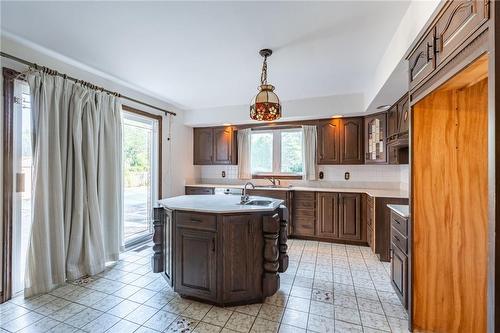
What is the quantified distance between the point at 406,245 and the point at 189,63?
283 cm

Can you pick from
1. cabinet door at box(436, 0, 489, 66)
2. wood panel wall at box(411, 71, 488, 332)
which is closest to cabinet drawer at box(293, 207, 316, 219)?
wood panel wall at box(411, 71, 488, 332)

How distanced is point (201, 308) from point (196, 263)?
1.27 feet

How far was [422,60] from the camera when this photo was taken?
1.59m

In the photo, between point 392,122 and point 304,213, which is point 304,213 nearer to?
point 304,213

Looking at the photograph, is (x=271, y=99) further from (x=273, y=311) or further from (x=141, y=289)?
(x=141, y=289)

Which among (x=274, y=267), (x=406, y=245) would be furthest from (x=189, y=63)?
(x=406, y=245)

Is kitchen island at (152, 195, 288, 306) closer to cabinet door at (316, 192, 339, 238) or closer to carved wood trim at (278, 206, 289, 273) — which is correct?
carved wood trim at (278, 206, 289, 273)

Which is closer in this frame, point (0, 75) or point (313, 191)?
point (0, 75)

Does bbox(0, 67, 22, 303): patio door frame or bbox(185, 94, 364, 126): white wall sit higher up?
bbox(185, 94, 364, 126): white wall

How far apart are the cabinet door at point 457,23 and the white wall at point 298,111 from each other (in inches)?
98.4

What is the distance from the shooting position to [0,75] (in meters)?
2.14

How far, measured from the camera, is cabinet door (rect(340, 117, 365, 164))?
409 centimetres

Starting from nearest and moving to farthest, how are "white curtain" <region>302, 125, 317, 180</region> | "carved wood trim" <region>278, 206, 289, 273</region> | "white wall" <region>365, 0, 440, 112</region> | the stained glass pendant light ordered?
1. "white wall" <region>365, 0, 440, 112</region>
2. the stained glass pendant light
3. "carved wood trim" <region>278, 206, 289, 273</region>
4. "white curtain" <region>302, 125, 317, 180</region>

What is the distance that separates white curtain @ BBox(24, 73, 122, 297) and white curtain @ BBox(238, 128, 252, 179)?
235cm
